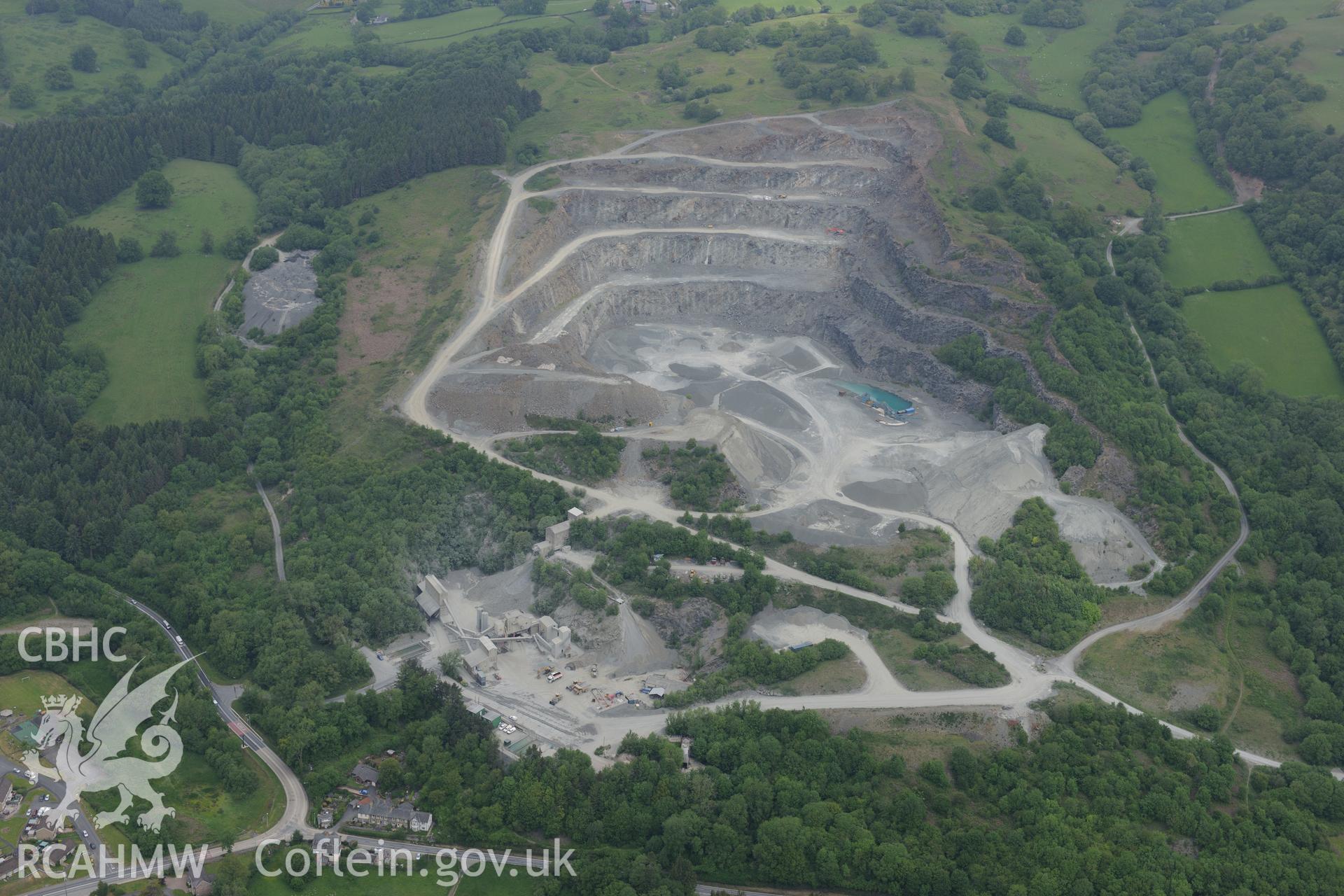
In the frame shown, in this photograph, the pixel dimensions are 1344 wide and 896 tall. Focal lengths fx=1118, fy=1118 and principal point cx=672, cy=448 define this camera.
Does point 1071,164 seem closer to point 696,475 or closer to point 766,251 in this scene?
point 766,251

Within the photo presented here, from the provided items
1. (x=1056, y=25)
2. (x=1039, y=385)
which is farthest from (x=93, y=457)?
(x=1056, y=25)

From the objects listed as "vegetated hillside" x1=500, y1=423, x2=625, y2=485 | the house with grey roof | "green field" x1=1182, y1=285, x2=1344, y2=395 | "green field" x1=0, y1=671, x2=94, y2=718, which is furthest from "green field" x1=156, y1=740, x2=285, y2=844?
"green field" x1=1182, y1=285, x2=1344, y2=395

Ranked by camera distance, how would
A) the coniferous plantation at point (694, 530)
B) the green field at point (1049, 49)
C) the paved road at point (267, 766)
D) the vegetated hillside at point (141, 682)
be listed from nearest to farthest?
1. the paved road at point (267, 766)
2. the coniferous plantation at point (694, 530)
3. the vegetated hillside at point (141, 682)
4. the green field at point (1049, 49)

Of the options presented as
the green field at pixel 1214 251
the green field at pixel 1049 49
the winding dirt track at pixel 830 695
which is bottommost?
the winding dirt track at pixel 830 695

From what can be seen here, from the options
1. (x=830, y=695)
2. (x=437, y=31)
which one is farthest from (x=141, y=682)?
(x=437, y=31)

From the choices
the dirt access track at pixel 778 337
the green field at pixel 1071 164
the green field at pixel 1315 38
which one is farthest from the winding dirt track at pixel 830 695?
the green field at pixel 1315 38

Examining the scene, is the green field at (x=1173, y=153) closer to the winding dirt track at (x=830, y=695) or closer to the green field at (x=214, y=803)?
the winding dirt track at (x=830, y=695)
